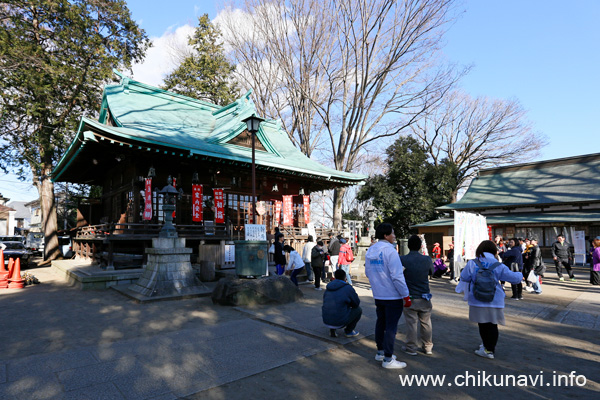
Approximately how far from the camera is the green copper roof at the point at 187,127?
13133mm

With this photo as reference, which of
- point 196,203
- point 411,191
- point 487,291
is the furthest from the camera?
point 411,191

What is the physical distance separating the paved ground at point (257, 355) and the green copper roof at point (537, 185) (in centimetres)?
1646

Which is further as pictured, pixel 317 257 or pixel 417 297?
pixel 317 257

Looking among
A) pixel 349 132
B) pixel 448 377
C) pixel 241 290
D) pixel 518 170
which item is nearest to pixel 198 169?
pixel 241 290

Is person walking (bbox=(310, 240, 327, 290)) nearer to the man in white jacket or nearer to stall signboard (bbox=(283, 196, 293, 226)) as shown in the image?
the man in white jacket

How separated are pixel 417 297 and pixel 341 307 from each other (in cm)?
121

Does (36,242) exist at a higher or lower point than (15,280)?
higher

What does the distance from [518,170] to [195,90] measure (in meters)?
25.5

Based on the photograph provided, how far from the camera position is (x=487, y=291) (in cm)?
447

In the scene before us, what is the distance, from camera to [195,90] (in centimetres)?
2530

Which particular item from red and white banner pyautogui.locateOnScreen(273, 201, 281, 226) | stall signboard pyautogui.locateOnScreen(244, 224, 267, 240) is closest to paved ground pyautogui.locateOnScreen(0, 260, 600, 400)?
stall signboard pyautogui.locateOnScreen(244, 224, 267, 240)

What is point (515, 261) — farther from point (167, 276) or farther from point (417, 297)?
point (167, 276)

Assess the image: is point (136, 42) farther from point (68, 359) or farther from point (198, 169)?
point (68, 359)

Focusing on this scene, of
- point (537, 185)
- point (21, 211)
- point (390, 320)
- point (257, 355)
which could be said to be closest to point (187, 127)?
point (257, 355)
